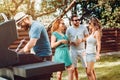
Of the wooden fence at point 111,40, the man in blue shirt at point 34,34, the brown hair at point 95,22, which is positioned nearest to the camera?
the man in blue shirt at point 34,34

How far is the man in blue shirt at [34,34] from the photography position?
3930 millimetres

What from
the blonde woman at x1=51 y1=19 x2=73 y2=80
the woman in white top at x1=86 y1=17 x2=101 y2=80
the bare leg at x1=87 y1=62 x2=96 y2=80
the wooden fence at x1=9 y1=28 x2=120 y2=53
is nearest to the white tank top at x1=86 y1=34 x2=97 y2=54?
the woman in white top at x1=86 y1=17 x2=101 y2=80

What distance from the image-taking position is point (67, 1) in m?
21.3

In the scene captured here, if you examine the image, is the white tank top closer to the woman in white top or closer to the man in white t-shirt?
the woman in white top

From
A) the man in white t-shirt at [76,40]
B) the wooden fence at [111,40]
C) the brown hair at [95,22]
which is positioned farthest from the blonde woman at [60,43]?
the wooden fence at [111,40]

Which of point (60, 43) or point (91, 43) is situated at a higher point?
point (60, 43)

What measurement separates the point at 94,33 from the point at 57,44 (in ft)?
3.06

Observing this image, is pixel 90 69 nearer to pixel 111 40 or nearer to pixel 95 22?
pixel 95 22

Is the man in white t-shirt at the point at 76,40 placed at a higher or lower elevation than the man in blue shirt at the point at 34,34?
lower

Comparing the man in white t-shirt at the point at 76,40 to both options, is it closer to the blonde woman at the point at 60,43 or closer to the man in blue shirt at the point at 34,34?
the blonde woman at the point at 60,43

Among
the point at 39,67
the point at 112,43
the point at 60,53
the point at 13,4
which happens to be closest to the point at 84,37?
the point at 60,53

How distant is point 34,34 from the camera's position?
4.43 m

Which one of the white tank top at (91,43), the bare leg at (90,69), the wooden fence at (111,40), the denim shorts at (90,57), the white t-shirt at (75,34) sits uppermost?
the white t-shirt at (75,34)

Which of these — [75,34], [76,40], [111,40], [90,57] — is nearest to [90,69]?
[90,57]
